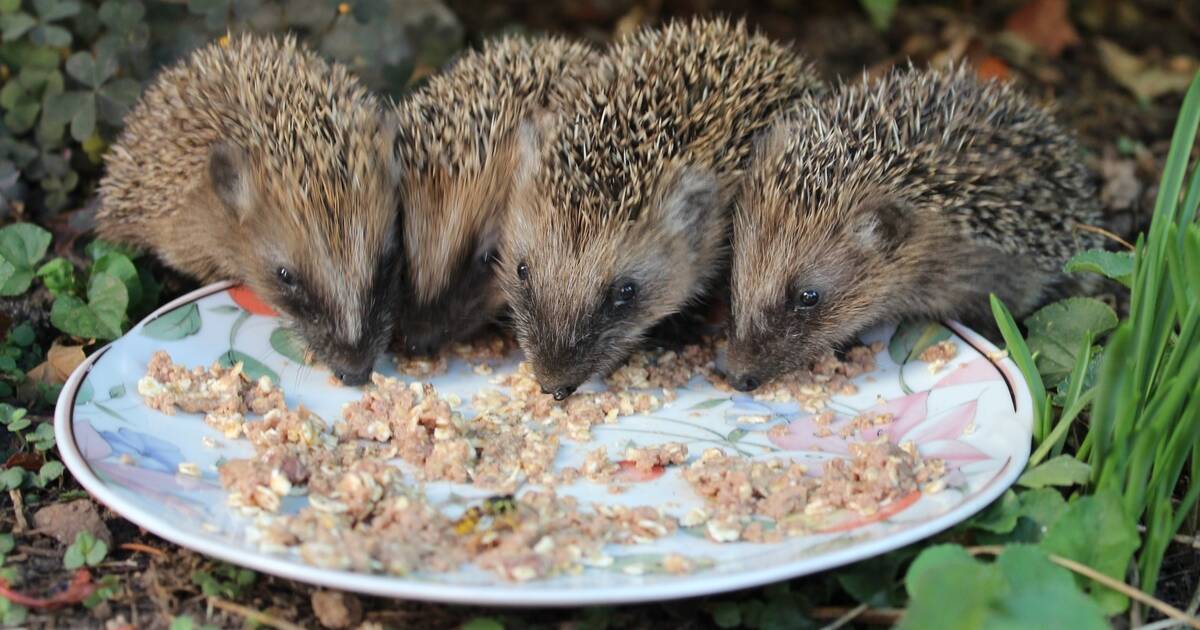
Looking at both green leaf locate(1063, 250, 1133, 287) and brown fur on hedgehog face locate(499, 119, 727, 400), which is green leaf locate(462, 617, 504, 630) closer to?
brown fur on hedgehog face locate(499, 119, 727, 400)

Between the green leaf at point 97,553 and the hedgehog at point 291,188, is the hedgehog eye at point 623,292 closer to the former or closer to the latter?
the hedgehog at point 291,188

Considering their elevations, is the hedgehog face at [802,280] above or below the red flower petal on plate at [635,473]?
above

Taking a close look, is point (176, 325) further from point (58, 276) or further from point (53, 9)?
point (53, 9)

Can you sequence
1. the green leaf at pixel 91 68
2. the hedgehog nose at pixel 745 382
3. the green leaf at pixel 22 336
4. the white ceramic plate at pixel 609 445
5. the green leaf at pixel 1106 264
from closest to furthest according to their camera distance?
the white ceramic plate at pixel 609 445
the green leaf at pixel 1106 264
the hedgehog nose at pixel 745 382
the green leaf at pixel 22 336
the green leaf at pixel 91 68

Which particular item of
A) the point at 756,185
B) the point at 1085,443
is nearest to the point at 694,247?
the point at 756,185

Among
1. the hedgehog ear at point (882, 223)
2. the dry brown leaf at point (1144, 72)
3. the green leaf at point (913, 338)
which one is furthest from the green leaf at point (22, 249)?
the dry brown leaf at point (1144, 72)

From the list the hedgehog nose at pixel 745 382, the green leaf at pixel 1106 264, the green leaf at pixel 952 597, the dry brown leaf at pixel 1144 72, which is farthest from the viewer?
the dry brown leaf at pixel 1144 72

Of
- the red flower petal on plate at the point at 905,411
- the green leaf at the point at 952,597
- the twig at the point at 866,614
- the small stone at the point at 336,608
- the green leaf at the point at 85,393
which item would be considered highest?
the green leaf at the point at 952,597

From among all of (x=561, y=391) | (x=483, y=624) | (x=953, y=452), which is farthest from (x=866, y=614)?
(x=561, y=391)
